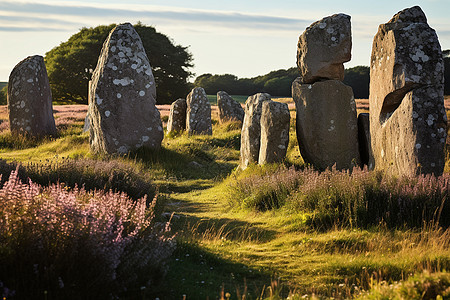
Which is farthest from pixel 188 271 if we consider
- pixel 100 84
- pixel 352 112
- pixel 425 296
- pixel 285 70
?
pixel 285 70

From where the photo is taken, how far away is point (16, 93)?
2003 cm

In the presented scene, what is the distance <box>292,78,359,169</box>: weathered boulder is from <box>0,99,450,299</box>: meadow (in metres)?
0.88

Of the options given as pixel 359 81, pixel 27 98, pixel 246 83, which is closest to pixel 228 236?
pixel 27 98

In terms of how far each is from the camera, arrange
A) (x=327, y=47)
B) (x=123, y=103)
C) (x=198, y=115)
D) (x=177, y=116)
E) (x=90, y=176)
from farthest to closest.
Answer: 1. (x=177, y=116)
2. (x=198, y=115)
3. (x=123, y=103)
4. (x=327, y=47)
5. (x=90, y=176)

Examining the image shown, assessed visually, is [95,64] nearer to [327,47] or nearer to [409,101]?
[327,47]

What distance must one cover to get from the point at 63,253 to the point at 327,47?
8.99m

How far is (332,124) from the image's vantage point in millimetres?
12062

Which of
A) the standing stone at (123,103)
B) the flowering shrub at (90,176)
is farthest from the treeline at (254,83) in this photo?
the flowering shrub at (90,176)

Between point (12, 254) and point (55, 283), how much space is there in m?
0.48

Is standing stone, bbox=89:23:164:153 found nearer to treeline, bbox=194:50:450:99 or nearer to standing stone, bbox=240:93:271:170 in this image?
standing stone, bbox=240:93:271:170

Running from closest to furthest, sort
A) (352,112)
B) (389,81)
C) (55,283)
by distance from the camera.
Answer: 1. (55,283)
2. (389,81)
3. (352,112)

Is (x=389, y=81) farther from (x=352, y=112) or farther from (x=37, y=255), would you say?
(x=37, y=255)

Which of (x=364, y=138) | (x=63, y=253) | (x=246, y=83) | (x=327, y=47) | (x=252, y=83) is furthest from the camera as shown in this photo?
(x=252, y=83)

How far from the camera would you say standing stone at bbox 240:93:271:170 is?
13.8 meters
